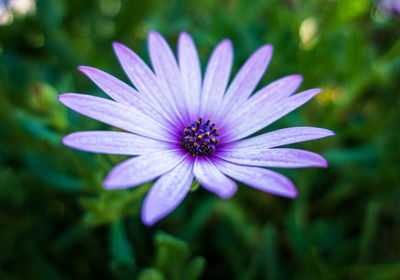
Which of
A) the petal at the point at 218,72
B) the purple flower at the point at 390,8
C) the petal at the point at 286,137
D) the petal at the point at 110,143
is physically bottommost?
the petal at the point at 286,137

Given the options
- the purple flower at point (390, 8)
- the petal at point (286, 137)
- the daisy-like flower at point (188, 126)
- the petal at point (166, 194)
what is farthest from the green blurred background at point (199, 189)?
the petal at point (286, 137)

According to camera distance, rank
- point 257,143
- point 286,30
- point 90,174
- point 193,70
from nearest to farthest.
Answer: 1. point 257,143
2. point 193,70
3. point 90,174
4. point 286,30

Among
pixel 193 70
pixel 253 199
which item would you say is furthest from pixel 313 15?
pixel 193 70

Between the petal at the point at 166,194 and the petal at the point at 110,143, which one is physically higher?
the petal at the point at 110,143

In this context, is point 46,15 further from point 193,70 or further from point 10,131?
point 193,70

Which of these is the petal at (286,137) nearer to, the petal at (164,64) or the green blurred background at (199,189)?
the petal at (164,64)

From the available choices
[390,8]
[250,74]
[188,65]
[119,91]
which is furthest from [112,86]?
[390,8]

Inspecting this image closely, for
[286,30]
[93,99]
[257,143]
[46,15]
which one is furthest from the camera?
[46,15]
